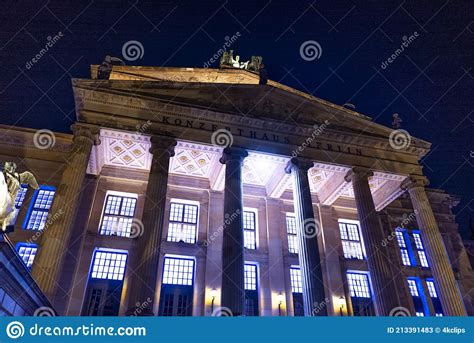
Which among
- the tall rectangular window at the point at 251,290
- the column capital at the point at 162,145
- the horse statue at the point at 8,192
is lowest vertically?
the horse statue at the point at 8,192

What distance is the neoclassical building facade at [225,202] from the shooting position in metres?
20.2

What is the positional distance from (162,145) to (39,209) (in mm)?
9128

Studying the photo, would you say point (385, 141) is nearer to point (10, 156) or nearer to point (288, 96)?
point (288, 96)

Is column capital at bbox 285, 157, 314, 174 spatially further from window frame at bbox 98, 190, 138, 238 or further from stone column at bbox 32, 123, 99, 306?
stone column at bbox 32, 123, 99, 306

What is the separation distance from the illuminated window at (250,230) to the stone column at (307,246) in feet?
17.4

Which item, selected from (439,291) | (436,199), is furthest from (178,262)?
(436,199)

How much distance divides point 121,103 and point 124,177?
5933 millimetres

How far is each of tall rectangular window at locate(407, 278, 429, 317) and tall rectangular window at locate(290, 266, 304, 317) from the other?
28.6 ft

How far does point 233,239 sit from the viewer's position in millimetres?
19141

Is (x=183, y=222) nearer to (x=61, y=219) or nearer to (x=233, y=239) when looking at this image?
(x=233, y=239)

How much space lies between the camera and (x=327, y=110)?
2536 cm

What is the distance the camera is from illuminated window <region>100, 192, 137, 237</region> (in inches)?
938

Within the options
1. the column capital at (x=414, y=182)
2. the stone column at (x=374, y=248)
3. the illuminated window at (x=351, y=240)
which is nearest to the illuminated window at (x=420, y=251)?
the illuminated window at (x=351, y=240)

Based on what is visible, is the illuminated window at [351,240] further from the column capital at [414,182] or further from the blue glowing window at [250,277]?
the blue glowing window at [250,277]
